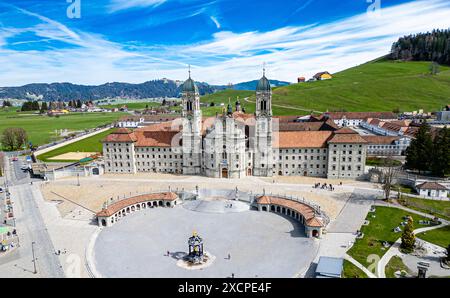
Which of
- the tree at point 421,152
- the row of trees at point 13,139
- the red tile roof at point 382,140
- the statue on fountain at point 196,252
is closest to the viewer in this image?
the statue on fountain at point 196,252

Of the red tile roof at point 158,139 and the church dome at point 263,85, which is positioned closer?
the church dome at point 263,85

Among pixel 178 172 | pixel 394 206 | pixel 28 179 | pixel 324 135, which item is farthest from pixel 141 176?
pixel 394 206

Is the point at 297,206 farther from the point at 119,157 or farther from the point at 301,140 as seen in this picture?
the point at 119,157

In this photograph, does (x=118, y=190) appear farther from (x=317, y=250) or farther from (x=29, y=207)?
(x=317, y=250)

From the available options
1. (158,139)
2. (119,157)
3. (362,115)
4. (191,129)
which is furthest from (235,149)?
(362,115)

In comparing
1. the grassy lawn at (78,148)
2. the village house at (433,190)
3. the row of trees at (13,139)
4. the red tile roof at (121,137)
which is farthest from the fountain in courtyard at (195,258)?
the row of trees at (13,139)

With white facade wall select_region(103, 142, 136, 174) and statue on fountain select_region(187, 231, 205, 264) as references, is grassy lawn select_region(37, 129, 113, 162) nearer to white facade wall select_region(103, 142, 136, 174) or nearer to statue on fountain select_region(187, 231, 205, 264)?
white facade wall select_region(103, 142, 136, 174)

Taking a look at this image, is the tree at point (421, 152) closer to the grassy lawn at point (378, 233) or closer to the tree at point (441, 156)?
the tree at point (441, 156)
